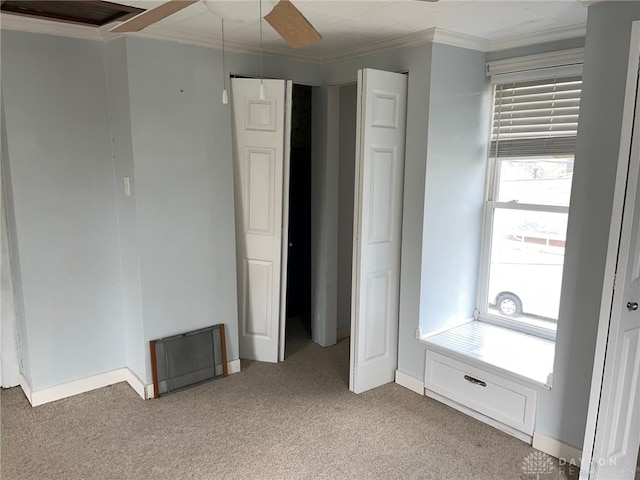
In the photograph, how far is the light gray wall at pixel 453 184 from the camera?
3020 millimetres

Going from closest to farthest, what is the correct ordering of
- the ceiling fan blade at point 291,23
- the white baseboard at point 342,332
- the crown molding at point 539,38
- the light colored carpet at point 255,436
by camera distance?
the ceiling fan blade at point 291,23 < the light colored carpet at point 255,436 < the crown molding at point 539,38 < the white baseboard at point 342,332

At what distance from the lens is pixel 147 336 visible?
311 centimetres

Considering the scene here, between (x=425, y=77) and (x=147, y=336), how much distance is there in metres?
2.42

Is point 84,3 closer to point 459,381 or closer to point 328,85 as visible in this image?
point 328,85

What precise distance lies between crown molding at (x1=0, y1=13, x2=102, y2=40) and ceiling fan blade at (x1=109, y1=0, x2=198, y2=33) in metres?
1.25

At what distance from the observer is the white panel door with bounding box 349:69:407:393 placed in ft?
9.65

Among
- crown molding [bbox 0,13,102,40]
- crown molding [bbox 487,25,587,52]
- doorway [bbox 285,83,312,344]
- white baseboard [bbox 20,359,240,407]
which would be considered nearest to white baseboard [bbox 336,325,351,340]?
doorway [bbox 285,83,312,344]

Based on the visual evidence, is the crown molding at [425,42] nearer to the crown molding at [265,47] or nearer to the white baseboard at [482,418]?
the crown molding at [265,47]

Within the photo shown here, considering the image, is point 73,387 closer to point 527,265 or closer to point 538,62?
point 527,265

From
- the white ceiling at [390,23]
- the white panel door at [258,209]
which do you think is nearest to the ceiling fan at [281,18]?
the white ceiling at [390,23]

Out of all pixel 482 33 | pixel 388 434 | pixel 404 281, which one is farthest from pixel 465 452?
pixel 482 33

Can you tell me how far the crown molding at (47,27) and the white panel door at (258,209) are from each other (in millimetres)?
919

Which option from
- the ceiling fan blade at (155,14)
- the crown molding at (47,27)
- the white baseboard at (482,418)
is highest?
the crown molding at (47,27)

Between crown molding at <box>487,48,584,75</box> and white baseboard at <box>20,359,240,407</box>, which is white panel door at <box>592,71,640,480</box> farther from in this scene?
white baseboard at <box>20,359,240,407</box>
